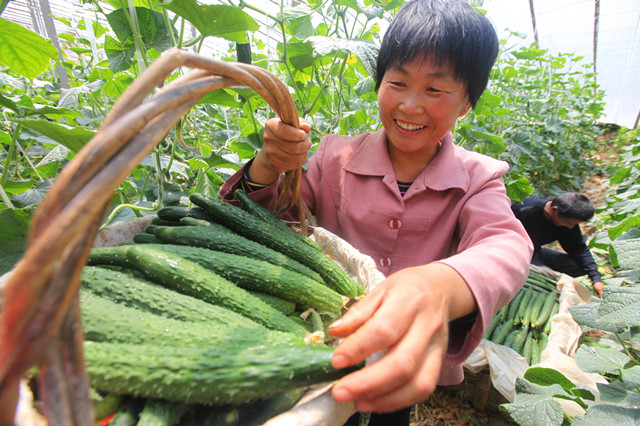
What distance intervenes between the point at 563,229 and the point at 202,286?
3419 millimetres

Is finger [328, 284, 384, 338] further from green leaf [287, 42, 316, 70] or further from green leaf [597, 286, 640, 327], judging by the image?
green leaf [287, 42, 316, 70]

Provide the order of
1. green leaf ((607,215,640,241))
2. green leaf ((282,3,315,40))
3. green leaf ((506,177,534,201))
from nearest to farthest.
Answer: green leaf ((607,215,640,241)), green leaf ((282,3,315,40)), green leaf ((506,177,534,201))

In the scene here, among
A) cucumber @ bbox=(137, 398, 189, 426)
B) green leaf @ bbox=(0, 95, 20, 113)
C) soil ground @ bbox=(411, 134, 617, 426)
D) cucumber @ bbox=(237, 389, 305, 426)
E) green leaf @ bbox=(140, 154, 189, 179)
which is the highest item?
green leaf @ bbox=(0, 95, 20, 113)

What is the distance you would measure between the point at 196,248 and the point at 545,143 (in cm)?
494

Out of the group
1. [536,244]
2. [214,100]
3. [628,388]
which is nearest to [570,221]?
[536,244]

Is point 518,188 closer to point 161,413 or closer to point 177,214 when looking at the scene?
point 177,214

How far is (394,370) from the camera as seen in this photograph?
485mm

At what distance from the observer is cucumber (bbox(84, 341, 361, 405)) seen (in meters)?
0.56

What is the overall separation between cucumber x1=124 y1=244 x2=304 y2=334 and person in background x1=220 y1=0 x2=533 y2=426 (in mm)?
217

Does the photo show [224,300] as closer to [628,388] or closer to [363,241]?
[363,241]

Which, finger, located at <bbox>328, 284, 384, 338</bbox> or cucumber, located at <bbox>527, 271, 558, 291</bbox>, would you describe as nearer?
finger, located at <bbox>328, 284, 384, 338</bbox>

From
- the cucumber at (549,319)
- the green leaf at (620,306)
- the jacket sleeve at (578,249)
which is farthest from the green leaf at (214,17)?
the jacket sleeve at (578,249)

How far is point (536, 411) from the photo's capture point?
1.05m

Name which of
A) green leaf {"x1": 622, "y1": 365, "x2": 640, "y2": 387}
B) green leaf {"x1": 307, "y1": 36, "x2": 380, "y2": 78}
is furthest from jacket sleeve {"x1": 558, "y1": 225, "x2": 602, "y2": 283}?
green leaf {"x1": 307, "y1": 36, "x2": 380, "y2": 78}
